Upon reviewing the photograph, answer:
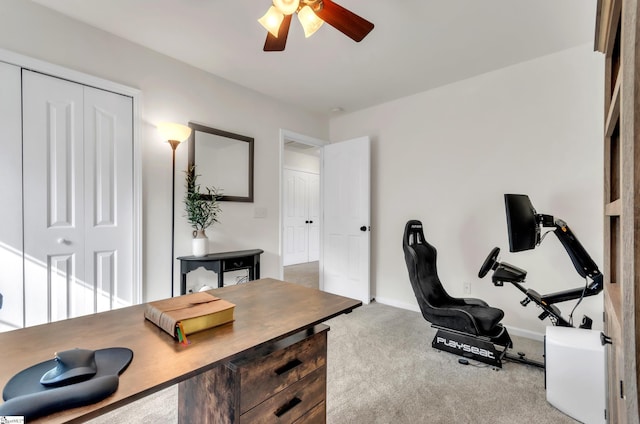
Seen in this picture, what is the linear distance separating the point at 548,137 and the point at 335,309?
8.66 feet

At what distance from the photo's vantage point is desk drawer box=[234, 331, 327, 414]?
102 cm

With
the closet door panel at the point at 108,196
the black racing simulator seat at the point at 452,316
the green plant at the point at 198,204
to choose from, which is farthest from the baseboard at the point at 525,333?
the closet door panel at the point at 108,196

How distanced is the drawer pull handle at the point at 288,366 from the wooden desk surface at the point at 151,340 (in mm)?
204

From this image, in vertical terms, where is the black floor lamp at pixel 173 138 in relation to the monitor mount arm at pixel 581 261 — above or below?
above

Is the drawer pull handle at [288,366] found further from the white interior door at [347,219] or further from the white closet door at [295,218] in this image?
the white closet door at [295,218]

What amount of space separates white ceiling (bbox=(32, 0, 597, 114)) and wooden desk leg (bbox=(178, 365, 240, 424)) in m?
2.18

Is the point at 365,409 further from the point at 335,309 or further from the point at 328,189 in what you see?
the point at 328,189

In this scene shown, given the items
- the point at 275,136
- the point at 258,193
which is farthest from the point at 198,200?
the point at 275,136

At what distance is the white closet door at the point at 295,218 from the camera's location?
638 centimetres

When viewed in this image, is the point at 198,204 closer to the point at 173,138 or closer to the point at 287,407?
the point at 173,138

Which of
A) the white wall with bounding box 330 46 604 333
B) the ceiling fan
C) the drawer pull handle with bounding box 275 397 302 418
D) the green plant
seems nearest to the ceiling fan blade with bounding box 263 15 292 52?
the ceiling fan

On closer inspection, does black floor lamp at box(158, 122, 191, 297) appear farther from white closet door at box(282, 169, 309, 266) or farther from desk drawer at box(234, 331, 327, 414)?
white closet door at box(282, 169, 309, 266)

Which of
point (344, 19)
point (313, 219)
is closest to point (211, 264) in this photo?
point (344, 19)

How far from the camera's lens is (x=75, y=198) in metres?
2.17
